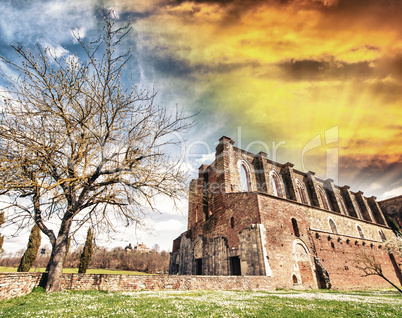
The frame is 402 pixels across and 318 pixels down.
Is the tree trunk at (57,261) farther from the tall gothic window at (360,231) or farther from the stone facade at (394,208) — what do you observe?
the stone facade at (394,208)

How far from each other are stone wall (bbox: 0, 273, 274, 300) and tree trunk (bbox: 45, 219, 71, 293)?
0.31 metres

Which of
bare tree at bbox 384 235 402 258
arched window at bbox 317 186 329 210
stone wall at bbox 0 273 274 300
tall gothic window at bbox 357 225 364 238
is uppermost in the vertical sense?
arched window at bbox 317 186 329 210

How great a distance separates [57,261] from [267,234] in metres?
12.1

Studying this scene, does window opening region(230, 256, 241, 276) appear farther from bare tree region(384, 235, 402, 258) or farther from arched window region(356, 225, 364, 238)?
arched window region(356, 225, 364, 238)

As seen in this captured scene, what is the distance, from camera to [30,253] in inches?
917

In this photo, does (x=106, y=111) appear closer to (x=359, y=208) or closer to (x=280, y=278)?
(x=280, y=278)

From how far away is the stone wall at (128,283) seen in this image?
645cm

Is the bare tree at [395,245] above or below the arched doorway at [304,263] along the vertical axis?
above

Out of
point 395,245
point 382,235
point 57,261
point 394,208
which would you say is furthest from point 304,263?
point 394,208

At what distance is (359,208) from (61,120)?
4091 cm

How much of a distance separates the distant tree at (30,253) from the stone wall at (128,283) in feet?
72.7

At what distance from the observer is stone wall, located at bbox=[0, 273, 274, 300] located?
6.45 meters

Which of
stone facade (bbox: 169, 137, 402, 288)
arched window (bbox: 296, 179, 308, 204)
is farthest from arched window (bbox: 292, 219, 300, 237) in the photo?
arched window (bbox: 296, 179, 308, 204)

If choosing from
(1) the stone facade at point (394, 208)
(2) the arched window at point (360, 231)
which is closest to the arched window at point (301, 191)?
(2) the arched window at point (360, 231)
